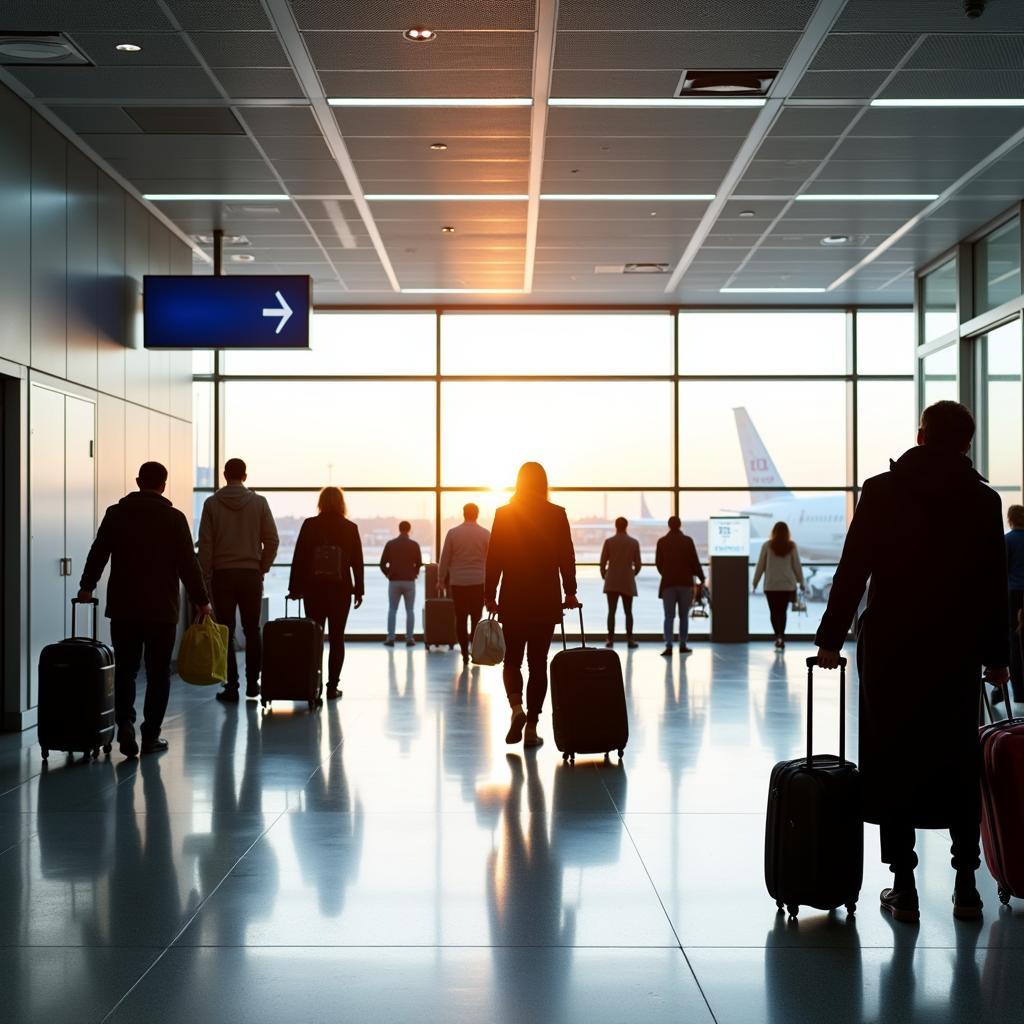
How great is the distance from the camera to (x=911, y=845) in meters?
4.36

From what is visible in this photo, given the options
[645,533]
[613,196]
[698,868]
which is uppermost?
[613,196]

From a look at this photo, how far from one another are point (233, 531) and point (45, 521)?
1408 mm

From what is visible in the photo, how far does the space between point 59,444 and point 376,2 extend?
4476 mm

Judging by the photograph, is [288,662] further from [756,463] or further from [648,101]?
[756,463]

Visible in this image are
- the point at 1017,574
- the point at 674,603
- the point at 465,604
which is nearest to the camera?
the point at 1017,574

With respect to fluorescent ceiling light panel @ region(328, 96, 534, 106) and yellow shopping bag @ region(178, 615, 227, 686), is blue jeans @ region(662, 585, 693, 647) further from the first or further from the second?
yellow shopping bag @ region(178, 615, 227, 686)

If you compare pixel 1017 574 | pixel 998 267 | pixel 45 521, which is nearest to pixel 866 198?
pixel 998 267

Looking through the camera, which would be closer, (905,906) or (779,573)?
(905,906)

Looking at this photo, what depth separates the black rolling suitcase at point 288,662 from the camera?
31.9ft

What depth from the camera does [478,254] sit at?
14141 mm

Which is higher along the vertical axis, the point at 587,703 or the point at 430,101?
the point at 430,101

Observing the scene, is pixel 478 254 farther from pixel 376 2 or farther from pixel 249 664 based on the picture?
pixel 376 2

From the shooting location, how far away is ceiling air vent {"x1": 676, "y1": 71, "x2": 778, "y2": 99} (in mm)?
8383

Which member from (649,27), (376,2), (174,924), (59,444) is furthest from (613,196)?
(174,924)
